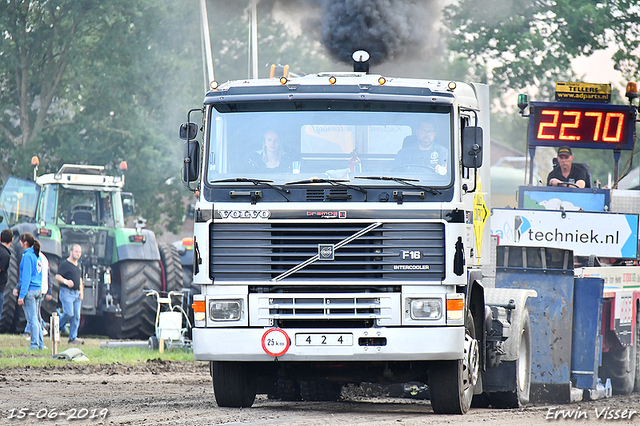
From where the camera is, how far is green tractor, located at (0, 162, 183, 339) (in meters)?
19.8

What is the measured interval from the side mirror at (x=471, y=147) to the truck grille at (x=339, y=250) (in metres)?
0.71

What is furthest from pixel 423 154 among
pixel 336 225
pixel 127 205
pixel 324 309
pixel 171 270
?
pixel 127 205

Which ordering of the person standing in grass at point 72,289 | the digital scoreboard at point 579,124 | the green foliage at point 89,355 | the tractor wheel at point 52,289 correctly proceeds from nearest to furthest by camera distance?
1. the green foliage at point 89,355
2. the digital scoreboard at point 579,124
3. the person standing in grass at point 72,289
4. the tractor wheel at point 52,289

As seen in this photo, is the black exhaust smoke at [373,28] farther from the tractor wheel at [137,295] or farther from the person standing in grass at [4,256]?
the tractor wheel at [137,295]

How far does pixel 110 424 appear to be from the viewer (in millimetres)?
8820

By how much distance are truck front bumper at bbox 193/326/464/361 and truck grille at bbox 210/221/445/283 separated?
460 mm

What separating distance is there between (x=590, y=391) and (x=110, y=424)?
22.9 ft

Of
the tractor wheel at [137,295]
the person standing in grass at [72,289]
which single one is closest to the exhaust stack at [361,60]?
the person standing in grass at [72,289]

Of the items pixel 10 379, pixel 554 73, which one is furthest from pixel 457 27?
pixel 10 379

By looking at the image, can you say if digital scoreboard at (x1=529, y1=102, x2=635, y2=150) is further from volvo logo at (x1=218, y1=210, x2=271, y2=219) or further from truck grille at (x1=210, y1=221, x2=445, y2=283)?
volvo logo at (x1=218, y1=210, x2=271, y2=219)

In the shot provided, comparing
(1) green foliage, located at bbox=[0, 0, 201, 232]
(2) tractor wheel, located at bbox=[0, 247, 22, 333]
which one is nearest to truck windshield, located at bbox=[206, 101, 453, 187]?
(2) tractor wheel, located at bbox=[0, 247, 22, 333]

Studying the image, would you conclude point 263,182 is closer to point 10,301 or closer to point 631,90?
point 631,90

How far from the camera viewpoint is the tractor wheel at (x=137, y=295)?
1975cm

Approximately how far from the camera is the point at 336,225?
31.0 feet
